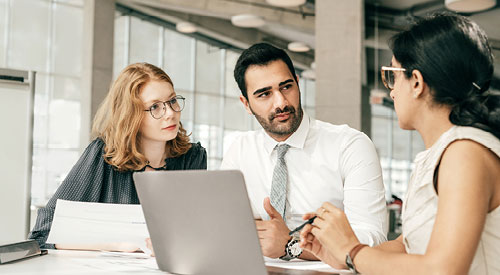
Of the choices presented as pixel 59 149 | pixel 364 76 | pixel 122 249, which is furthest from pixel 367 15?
pixel 59 149

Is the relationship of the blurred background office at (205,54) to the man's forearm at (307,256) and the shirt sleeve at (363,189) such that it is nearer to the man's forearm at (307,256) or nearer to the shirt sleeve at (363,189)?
the shirt sleeve at (363,189)

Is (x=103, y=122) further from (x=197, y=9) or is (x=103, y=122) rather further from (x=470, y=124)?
(x=197, y=9)

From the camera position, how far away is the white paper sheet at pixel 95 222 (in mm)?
2068

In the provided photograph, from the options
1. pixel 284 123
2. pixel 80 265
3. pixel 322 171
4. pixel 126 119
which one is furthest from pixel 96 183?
pixel 322 171

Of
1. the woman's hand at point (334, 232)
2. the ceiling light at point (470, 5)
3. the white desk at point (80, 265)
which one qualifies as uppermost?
the ceiling light at point (470, 5)

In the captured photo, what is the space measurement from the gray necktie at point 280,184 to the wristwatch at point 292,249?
0.53 meters

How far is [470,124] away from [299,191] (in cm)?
126

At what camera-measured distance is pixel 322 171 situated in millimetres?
2562

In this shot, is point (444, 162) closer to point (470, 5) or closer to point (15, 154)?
point (15, 154)

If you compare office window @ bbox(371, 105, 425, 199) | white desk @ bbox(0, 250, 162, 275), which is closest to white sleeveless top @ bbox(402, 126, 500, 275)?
white desk @ bbox(0, 250, 162, 275)

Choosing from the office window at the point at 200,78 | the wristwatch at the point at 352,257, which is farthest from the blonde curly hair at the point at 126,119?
the office window at the point at 200,78

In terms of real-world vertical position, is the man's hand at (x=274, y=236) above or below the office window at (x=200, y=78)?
below

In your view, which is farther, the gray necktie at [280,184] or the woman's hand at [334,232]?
the gray necktie at [280,184]

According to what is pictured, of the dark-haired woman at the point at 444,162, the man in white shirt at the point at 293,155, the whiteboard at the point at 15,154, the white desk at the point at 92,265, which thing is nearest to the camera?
the dark-haired woman at the point at 444,162
